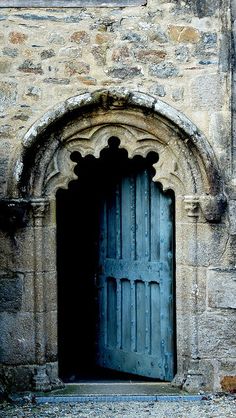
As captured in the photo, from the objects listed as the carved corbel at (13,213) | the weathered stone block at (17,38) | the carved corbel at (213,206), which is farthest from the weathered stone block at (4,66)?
the carved corbel at (213,206)

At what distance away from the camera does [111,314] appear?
26.3ft

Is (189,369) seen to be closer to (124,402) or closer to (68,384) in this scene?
(124,402)

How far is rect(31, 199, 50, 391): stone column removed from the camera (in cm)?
721

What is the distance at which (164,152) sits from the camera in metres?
7.25

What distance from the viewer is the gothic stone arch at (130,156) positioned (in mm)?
7070

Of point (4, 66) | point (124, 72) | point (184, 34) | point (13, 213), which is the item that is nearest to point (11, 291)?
point (13, 213)

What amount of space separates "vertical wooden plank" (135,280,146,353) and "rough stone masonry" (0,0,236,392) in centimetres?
61

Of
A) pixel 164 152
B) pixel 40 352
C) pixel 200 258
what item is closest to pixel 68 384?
pixel 40 352

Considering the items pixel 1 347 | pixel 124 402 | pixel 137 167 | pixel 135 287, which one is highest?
pixel 137 167

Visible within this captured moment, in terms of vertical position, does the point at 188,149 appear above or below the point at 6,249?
above

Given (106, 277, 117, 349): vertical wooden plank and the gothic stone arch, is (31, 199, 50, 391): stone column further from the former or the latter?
(106, 277, 117, 349): vertical wooden plank

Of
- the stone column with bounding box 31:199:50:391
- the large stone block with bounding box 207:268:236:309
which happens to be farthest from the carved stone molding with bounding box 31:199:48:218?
the large stone block with bounding box 207:268:236:309

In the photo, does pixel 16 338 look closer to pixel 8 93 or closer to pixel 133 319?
pixel 133 319

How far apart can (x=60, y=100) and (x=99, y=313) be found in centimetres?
213
